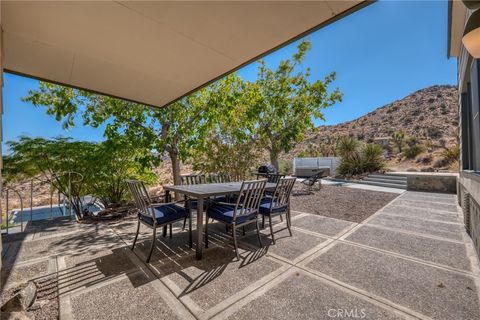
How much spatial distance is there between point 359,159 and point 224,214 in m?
10.6

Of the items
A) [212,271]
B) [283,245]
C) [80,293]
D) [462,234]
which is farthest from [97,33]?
[462,234]

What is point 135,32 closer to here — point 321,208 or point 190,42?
point 190,42

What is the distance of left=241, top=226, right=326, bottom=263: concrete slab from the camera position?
275cm

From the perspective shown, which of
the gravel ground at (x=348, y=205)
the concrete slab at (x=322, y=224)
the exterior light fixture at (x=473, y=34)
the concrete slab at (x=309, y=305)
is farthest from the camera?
the gravel ground at (x=348, y=205)

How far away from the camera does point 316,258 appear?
260 centimetres

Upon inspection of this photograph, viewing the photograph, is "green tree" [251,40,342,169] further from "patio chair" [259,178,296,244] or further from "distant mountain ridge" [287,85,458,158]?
"distant mountain ridge" [287,85,458,158]

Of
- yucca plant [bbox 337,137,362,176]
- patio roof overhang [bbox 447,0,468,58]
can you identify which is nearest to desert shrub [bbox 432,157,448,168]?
yucca plant [bbox 337,137,362,176]

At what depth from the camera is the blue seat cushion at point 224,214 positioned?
2.81 m

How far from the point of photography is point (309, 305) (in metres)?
1.79

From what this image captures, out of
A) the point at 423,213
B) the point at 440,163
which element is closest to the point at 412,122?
the point at 440,163

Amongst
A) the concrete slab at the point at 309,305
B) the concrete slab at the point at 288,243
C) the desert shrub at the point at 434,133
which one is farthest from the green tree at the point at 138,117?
the desert shrub at the point at 434,133

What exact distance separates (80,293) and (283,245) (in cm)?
239

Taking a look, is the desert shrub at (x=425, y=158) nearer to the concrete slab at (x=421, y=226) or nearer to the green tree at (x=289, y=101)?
the green tree at (x=289, y=101)

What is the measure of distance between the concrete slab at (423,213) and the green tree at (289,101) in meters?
4.32
